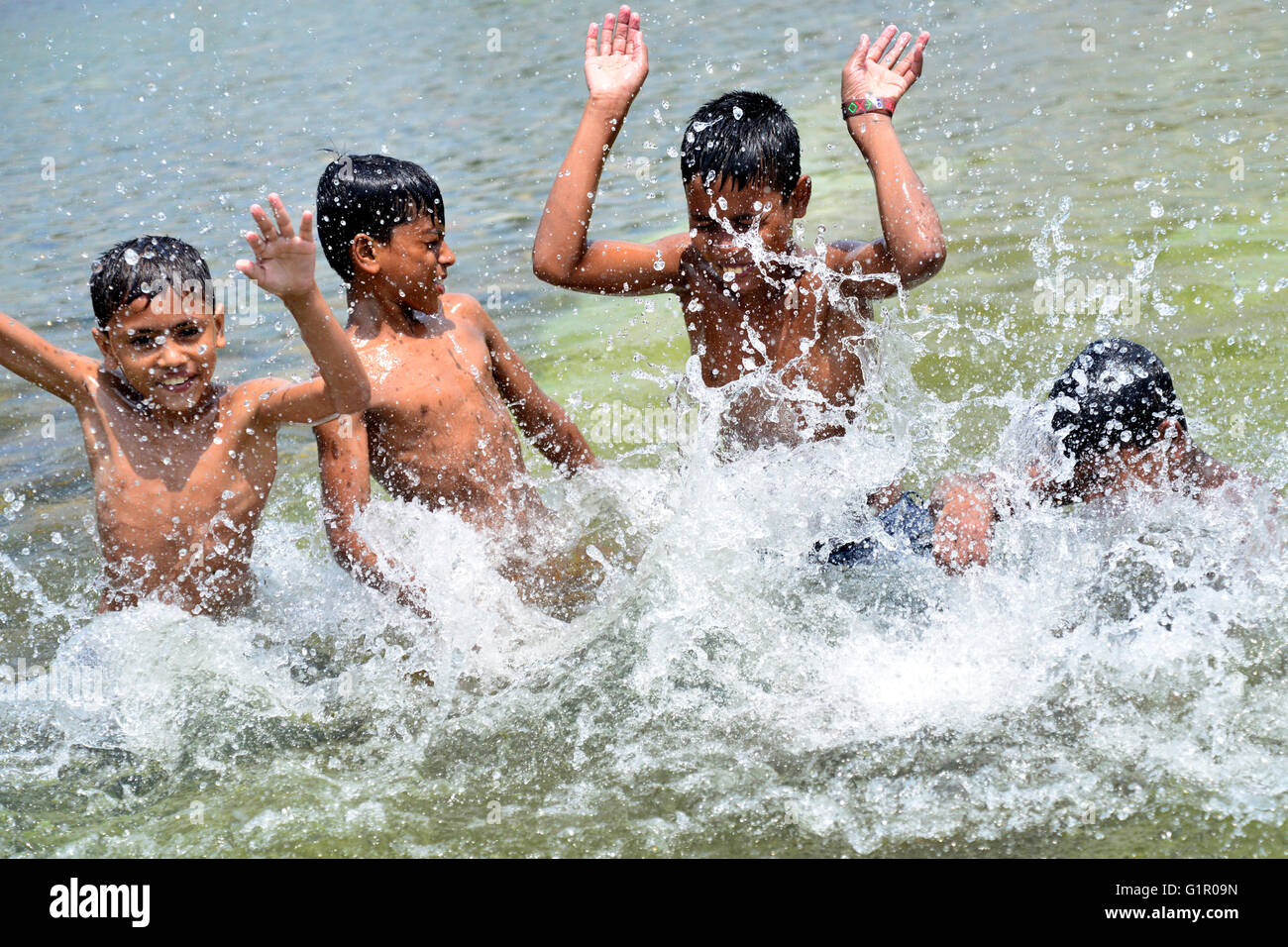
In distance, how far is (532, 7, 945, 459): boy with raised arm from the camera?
147 inches

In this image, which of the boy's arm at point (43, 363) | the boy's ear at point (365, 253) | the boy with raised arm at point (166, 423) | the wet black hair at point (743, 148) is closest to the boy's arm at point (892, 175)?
the wet black hair at point (743, 148)

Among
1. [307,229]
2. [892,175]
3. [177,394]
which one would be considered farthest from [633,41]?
[177,394]

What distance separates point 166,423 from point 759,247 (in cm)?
179

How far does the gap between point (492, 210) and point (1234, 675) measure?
643 centimetres

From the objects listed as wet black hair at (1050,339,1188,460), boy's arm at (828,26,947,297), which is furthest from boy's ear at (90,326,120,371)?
wet black hair at (1050,339,1188,460)

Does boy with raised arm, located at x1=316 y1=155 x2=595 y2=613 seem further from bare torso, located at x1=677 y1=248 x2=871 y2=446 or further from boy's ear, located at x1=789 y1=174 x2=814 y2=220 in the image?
boy's ear, located at x1=789 y1=174 x2=814 y2=220

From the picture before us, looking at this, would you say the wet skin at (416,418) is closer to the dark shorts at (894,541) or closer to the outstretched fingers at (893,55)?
the dark shorts at (894,541)

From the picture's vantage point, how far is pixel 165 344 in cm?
363

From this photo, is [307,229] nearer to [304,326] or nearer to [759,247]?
[304,326]

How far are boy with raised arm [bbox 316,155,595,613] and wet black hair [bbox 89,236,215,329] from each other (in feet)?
1.54
